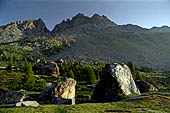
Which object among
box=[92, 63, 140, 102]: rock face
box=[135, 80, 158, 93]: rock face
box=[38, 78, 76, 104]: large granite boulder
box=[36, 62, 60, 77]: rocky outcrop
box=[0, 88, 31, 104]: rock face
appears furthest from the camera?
box=[36, 62, 60, 77]: rocky outcrop

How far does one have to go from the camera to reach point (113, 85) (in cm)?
3716

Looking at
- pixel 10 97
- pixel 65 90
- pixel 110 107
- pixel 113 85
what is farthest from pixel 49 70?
pixel 110 107

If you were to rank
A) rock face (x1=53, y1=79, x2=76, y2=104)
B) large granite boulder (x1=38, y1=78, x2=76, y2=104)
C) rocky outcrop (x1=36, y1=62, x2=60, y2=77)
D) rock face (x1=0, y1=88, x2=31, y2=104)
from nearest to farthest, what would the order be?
rock face (x1=0, y1=88, x2=31, y2=104) < large granite boulder (x1=38, y1=78, x2=76, y2=104) < rock face (x1=53, y1=79, x2=76, y2=104) < rocky outcrop (x1=36, y1=62, x2=60, y2=77)

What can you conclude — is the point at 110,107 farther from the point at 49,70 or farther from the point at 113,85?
the point at 49,70

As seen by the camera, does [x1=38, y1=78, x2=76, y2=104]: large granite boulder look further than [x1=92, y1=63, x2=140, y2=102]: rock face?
Yes

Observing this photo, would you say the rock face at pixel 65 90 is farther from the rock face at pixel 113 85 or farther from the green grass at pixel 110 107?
the green grass at pixel 110 107

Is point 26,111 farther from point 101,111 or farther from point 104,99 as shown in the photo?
point 104,99

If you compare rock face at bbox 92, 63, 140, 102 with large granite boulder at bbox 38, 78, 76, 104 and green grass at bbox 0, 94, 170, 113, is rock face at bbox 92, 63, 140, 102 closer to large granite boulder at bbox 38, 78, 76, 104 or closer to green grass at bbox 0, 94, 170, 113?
large granite boulder at bbox 38, 78, 76, 104

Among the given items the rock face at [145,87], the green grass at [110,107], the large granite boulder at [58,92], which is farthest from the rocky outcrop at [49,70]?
the green grass at [110,107]

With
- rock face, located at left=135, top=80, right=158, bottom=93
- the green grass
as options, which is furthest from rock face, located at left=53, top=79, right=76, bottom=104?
rock face, located at left=135, top=80, right=158, bottom=93

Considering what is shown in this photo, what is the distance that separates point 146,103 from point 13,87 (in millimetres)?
47782

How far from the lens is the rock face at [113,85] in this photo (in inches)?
1427

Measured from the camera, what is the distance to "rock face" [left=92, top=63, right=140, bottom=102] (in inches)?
1427

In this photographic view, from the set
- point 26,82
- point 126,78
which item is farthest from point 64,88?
point 26,82
